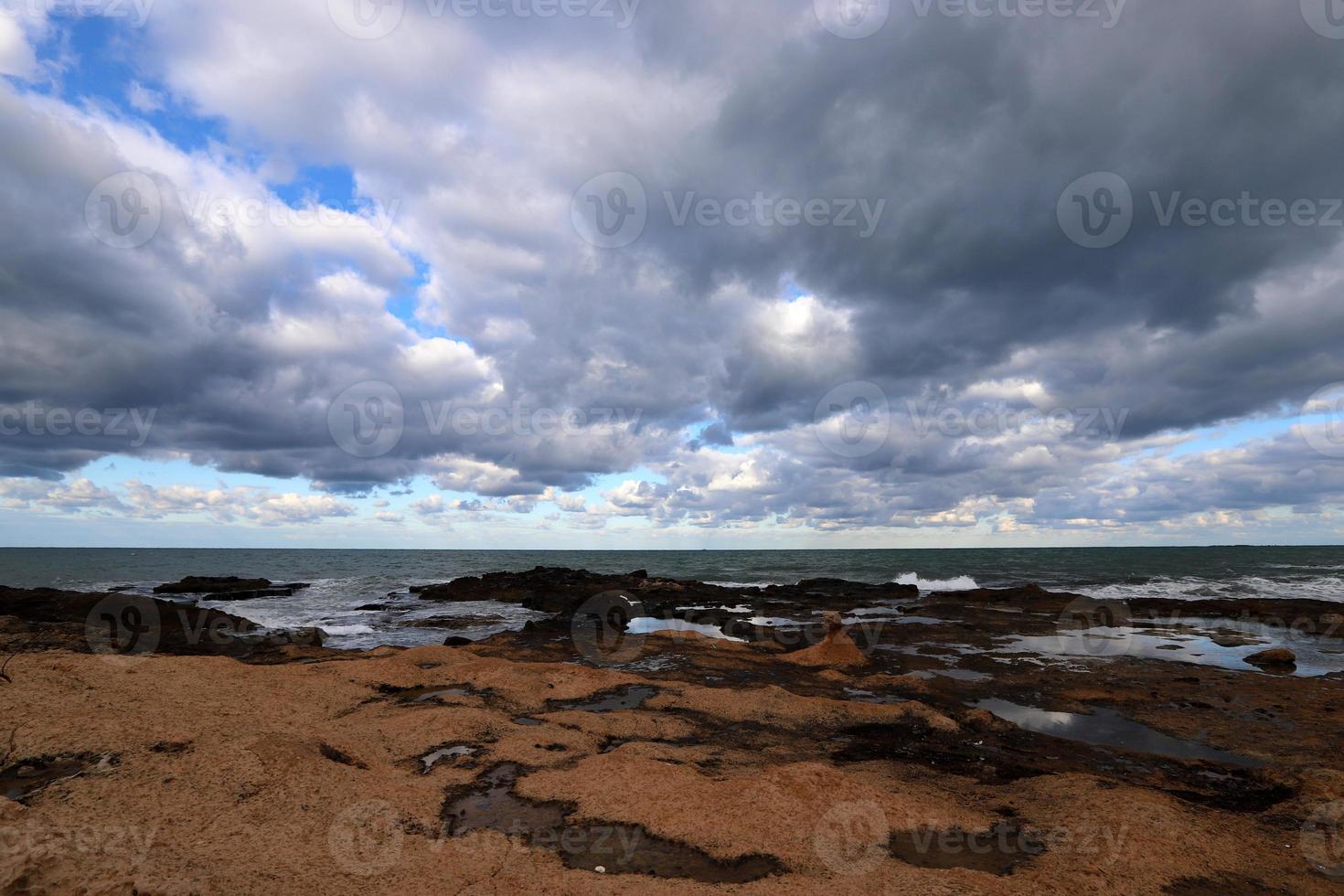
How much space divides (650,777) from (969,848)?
146 inches

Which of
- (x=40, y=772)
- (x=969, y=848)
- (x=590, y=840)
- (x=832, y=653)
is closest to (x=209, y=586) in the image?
(x=832, y=653)

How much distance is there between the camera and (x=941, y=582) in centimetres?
5694

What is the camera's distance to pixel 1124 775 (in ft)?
30.9

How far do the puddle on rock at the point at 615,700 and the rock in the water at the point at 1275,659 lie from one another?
19615mm

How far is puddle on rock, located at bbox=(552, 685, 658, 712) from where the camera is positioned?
1199 centimetres

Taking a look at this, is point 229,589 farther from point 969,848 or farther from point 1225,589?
point 1225,589

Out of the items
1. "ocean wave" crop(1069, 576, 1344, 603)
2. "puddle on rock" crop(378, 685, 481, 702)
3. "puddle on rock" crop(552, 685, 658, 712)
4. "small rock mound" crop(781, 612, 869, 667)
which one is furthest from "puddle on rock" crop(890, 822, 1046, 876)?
"ocean wave" crop(1069, 576, 1344, 603)

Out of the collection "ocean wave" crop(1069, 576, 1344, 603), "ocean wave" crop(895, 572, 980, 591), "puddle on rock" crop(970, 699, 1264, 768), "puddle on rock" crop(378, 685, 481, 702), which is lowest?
"ocean wave" crop(895, 572, 980, 591)

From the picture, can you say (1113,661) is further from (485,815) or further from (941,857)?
(485,815)

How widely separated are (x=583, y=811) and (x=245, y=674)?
7.91m

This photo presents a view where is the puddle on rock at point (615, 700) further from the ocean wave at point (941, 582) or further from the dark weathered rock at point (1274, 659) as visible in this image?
the ocean wave at point (941, 582)

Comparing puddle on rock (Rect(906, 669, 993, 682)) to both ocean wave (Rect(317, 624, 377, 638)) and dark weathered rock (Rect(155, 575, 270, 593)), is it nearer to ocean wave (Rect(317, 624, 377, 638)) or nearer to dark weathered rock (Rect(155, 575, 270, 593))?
ocean wave (Rect(317, 624, 377, 638))

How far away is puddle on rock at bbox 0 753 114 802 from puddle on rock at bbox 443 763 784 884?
3.85m

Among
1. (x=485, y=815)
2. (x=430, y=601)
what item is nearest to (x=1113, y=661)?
(x=485, y=815)
